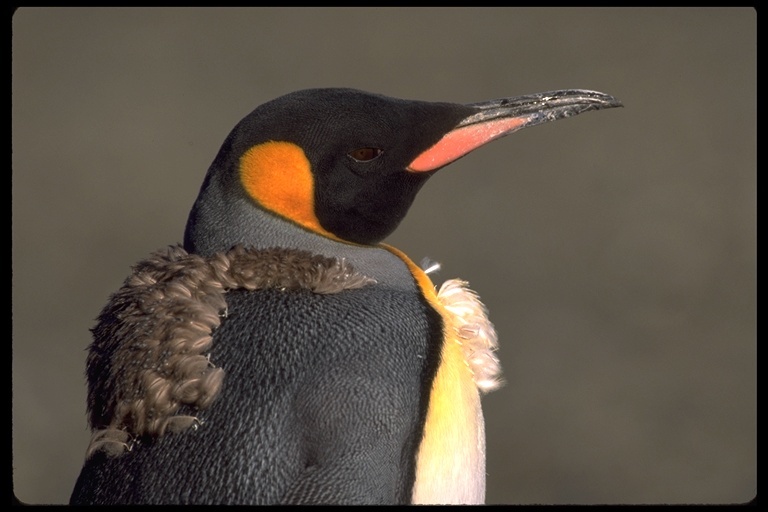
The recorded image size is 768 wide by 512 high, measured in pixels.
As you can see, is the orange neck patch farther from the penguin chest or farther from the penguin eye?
the penguin chest

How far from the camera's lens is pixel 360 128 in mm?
1041

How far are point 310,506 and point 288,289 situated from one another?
0.23 metres

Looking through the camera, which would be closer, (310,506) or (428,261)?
(310,506)

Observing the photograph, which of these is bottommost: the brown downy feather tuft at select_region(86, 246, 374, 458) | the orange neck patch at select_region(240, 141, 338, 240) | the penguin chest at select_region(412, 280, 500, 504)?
the penguin chest at select_region(412, 280, 500, 504)

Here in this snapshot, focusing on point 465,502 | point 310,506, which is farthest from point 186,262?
point 465,502

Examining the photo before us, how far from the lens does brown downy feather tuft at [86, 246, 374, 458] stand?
0.91 meters

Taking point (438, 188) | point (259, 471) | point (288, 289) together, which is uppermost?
point (288, 289)

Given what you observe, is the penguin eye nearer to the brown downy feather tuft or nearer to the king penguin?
the king penguin

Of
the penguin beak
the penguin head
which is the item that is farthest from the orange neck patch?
the penguin beak

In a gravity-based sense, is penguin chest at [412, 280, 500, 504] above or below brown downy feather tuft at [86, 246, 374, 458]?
below

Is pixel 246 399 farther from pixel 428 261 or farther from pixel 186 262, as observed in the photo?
pixel 428 261

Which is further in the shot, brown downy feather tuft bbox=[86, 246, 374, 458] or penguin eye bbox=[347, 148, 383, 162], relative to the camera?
penguin eye bbox=[347, 148, 383, 162]

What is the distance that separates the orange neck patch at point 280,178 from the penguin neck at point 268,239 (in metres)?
0.01

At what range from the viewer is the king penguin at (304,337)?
2.94 feet
